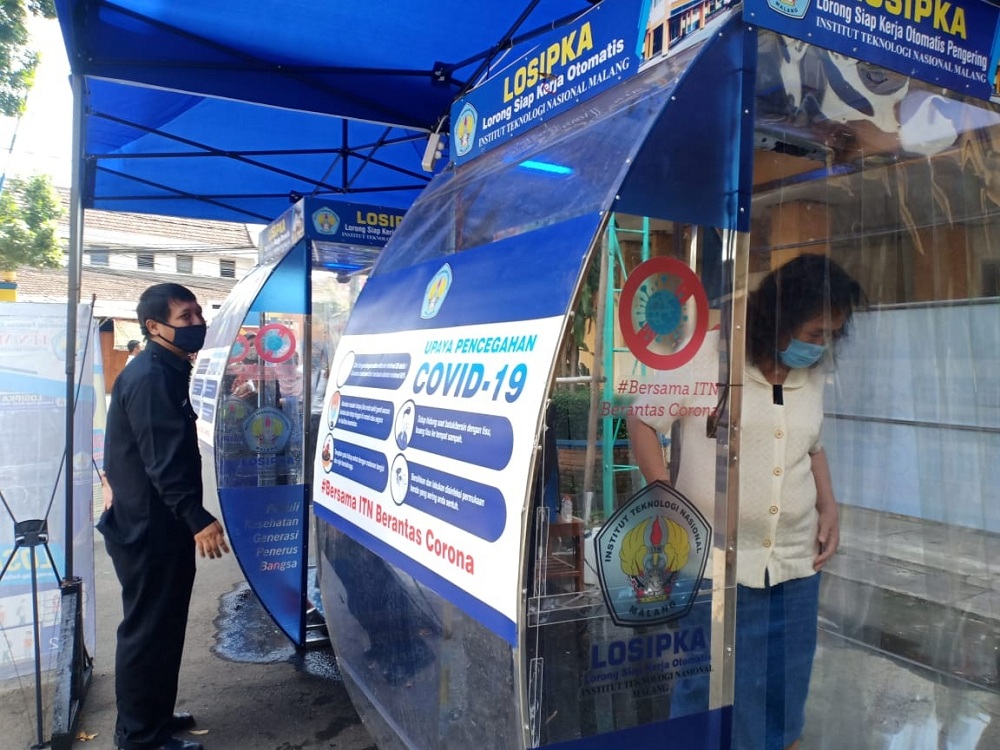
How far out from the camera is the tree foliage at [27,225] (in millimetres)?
13844

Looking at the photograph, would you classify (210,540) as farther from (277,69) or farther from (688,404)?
(277,69)

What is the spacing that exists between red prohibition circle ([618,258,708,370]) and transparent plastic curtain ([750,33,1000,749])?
676 mm

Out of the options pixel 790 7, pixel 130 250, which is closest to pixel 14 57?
pixel 130 250

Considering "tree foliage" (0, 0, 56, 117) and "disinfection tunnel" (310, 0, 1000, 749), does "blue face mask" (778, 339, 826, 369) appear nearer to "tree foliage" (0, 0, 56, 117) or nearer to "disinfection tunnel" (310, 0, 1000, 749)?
"disinfection tunnel" (310, 0, 1000, 749)

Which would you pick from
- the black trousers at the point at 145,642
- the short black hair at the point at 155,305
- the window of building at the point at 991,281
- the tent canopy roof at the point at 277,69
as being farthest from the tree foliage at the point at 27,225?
the window of building at the point at 991,281

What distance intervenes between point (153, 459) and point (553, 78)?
2.09 metres

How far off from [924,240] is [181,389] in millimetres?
2828

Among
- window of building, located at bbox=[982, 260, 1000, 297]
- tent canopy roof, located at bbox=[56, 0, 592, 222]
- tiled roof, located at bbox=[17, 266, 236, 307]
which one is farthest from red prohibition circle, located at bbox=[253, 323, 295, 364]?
tiled roof, located at bbox=[17, 266, 236, 307]

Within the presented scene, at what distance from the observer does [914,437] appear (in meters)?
2.31

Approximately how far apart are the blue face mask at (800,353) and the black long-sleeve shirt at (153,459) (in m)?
2.23

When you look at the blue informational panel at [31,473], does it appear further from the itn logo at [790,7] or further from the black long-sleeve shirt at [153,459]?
the itn logo at [790,7]

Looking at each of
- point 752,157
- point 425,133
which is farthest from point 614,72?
point 425,133

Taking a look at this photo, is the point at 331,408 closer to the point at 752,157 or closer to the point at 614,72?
the point at 614,72

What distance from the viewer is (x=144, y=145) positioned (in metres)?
5.96
